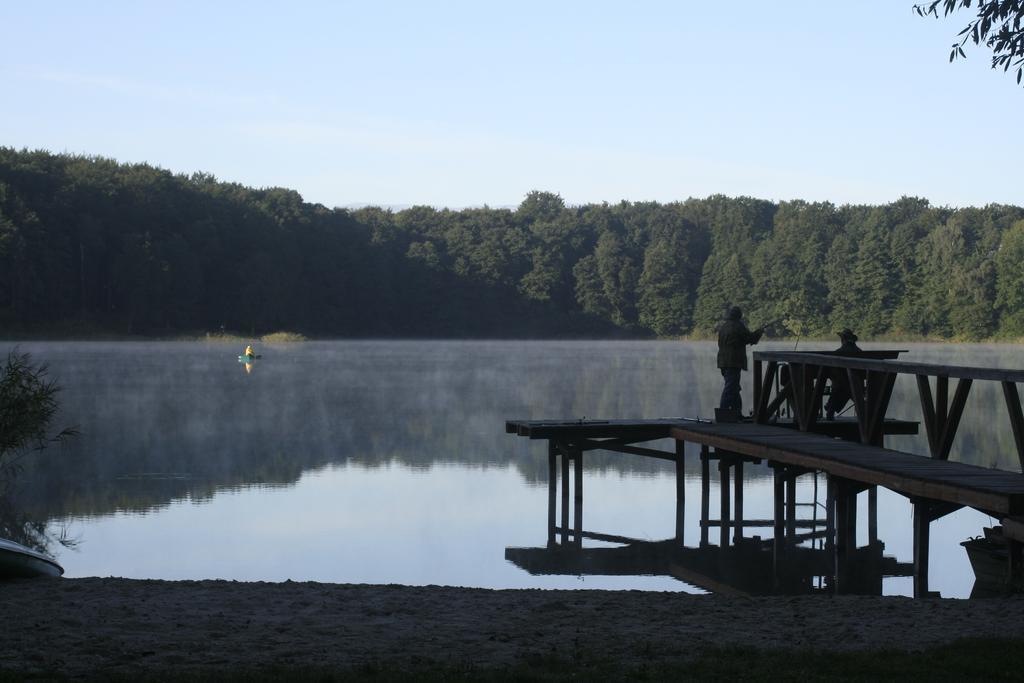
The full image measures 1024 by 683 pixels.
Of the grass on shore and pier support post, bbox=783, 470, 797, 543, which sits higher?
the grass on shore

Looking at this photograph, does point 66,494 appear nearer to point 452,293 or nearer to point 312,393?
point 312,393

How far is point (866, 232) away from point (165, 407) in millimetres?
73212

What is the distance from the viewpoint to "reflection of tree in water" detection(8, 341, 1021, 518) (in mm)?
20297

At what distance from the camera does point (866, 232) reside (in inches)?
3834

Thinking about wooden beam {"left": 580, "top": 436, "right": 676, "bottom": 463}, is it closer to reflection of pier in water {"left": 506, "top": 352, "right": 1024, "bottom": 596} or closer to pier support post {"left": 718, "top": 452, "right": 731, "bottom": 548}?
reflection of pier in water {"left": 506, "top": 352, "right": 1024, "bottom": 596}

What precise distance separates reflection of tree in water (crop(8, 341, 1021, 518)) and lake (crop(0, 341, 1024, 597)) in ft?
0.24

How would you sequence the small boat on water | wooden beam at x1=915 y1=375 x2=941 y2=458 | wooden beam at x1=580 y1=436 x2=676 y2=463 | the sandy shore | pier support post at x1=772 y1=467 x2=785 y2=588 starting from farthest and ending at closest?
1. wooden beam at x1=580 y1=436 x2=676 y2=463
2. pier support post at x1=772 y1=467 x2=785 y2=588
3. wooden beam at x1=915 y1=375 x2=941 y2=458
4. the small boat on water
5. the sandy shore

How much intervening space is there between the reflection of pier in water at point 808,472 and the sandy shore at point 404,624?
2.10 meters

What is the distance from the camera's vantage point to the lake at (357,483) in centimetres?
1342

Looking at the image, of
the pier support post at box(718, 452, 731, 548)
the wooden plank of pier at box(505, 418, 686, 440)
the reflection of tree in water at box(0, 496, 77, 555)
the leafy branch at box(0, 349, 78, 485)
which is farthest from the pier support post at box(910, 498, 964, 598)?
the leafy branch at box(0, 349, 78, 485)

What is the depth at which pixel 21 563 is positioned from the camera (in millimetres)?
10258

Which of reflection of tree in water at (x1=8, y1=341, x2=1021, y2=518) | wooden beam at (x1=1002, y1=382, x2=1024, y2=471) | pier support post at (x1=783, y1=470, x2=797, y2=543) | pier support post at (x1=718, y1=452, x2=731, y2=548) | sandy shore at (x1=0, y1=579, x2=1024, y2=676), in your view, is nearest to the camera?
sandy shore at (x1=0, y1=579, x2=1024, y2=676)

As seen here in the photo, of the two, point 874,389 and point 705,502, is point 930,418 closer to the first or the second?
point 874,389

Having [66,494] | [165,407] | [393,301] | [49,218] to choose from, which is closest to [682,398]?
[165,407]
